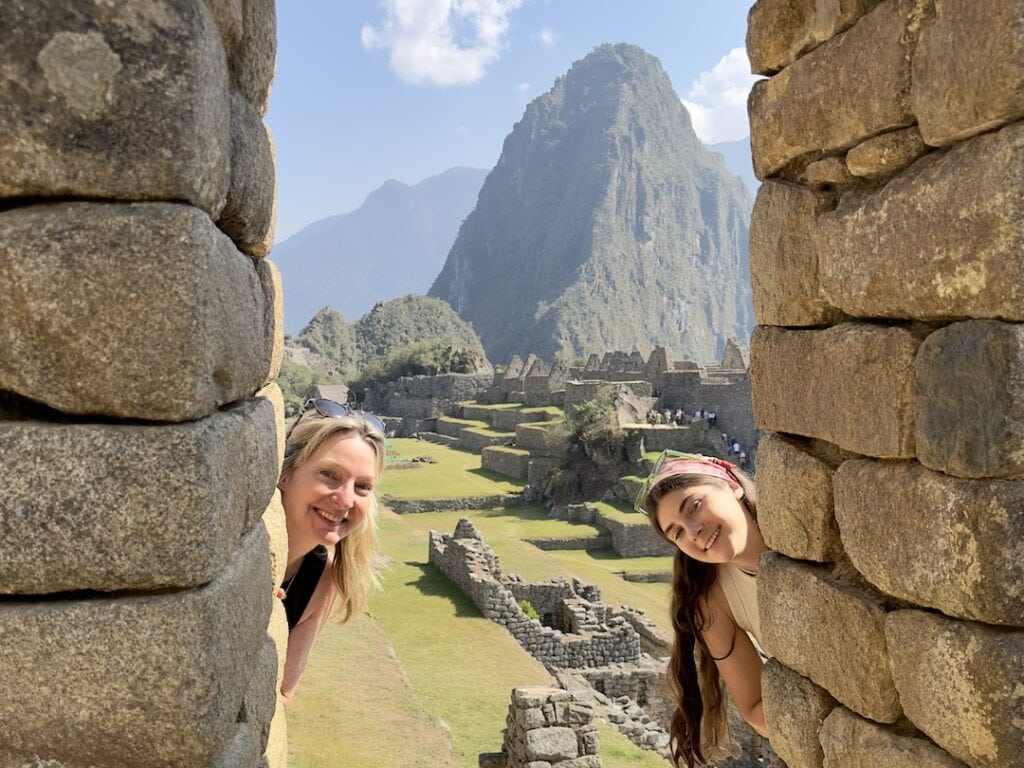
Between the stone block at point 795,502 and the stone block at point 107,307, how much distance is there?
6.76 feet

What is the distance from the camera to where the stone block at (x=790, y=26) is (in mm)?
2938

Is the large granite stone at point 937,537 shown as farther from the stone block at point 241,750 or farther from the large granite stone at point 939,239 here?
the stone block at point 241,750

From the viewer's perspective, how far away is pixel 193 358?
6.44 feet

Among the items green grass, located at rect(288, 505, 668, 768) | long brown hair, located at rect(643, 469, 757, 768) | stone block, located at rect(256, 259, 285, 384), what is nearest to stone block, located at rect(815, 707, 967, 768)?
long brown hair, located at rect(643, 469, 757, 768)

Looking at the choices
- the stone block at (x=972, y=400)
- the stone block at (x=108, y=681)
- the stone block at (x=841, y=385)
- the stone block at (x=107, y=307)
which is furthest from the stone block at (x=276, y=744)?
the stone block at (x=972, y=400)

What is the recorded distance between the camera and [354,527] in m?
3.89

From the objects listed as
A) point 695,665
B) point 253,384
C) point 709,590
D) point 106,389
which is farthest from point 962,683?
point 106,389

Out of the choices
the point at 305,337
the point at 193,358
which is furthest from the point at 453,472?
the point at 305,337

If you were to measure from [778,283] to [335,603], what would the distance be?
2420mm

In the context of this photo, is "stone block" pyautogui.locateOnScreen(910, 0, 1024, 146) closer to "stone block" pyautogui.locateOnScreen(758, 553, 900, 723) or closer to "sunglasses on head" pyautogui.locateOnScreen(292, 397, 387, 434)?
"stone block" pyautogui.locateOnScreen(758, 553, 900, 723)

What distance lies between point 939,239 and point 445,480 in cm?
3197

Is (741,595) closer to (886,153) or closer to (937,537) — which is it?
(937,537)

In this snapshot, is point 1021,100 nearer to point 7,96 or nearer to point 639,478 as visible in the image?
point 7,96

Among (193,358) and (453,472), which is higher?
(193,358)
